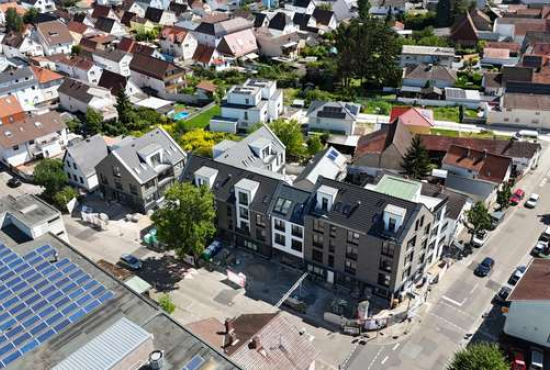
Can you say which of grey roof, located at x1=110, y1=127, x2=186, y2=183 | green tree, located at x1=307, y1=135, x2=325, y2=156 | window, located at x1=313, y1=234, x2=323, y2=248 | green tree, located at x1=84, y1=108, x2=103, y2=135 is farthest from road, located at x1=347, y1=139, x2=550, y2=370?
green tree, located at x1=84, y1=108, x2=103, y2=135

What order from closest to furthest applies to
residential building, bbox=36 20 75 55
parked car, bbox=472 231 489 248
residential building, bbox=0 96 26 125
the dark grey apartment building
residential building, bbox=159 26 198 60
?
1. the dark grey apartment building
2. parked car, bbox=472 231 489 248
3. residential building, bbox=0 96 26 125
4. residential building, bbox=159 26 198 60
5. residential building, bbox=36 20 75 55

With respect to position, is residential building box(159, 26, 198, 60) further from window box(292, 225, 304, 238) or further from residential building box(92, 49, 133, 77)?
window box(292, 225, 304, 238)

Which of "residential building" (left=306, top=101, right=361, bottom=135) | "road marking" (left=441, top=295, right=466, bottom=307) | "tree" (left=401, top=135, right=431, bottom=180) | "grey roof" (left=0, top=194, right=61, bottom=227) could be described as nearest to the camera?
"grey roof" (left=0, top=194, right=61, bottom=227)

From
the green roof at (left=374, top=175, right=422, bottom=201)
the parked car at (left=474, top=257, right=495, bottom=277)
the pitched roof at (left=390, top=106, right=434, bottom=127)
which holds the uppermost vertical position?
the green roof at (left=374, top=175, right=422, bottom=201)

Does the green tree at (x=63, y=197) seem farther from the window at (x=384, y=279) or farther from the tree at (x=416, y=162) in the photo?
the tree at (x=416, y=162)

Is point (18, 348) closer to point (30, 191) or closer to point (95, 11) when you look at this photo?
point (30, 191)

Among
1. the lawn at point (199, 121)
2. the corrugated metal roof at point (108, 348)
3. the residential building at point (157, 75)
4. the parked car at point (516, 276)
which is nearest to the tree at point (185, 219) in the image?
the corrugated metal roof at point (108, 348)
